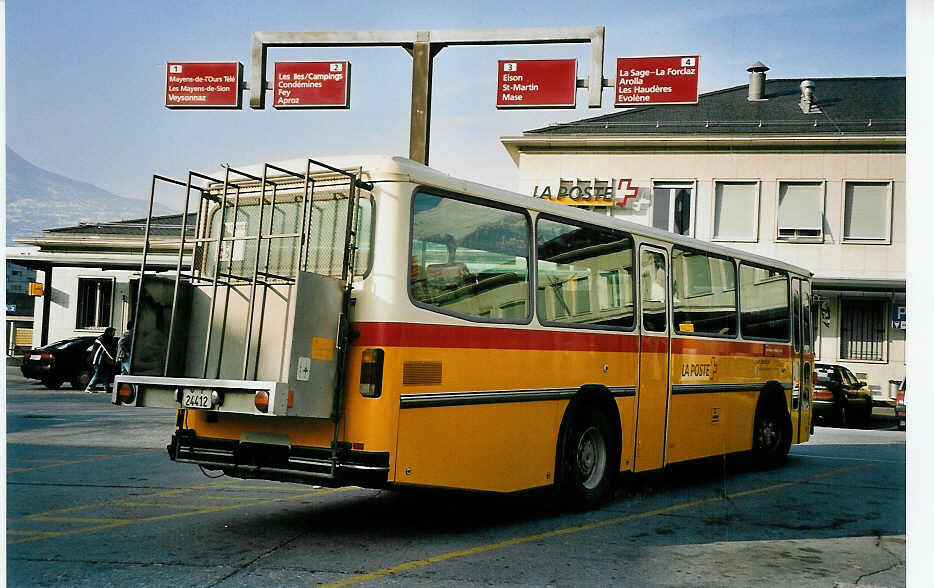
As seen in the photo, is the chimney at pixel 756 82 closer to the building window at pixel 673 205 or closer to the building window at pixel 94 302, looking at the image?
the building window at pixel 673 205

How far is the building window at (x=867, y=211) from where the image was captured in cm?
3288

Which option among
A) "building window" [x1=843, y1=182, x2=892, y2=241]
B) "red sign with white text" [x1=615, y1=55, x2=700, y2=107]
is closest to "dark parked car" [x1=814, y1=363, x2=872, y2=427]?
"building window" [x1=843, y1=182, x2=892, y2=241]

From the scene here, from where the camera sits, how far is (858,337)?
32625 mm

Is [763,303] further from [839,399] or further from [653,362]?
[839,399]

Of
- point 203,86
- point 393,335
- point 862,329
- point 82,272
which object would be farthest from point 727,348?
point 82,272

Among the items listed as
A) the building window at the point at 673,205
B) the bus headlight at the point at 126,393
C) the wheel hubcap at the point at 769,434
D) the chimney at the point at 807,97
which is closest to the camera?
the bus headlight at the point at 126,393

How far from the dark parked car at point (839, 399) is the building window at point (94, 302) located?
89.2 feet

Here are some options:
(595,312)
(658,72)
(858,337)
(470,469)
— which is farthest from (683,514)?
(858,337)

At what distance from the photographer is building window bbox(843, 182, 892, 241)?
108ft

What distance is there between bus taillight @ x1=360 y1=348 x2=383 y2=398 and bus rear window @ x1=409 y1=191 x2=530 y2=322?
1.75 feet

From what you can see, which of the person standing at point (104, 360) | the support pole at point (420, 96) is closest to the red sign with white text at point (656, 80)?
the support pole at point (420, 96)

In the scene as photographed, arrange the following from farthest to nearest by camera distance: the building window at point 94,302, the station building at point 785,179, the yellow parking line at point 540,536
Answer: the building window at point 94,302 < the station building at point 785,179 < the yellow parking line at point 540,536
